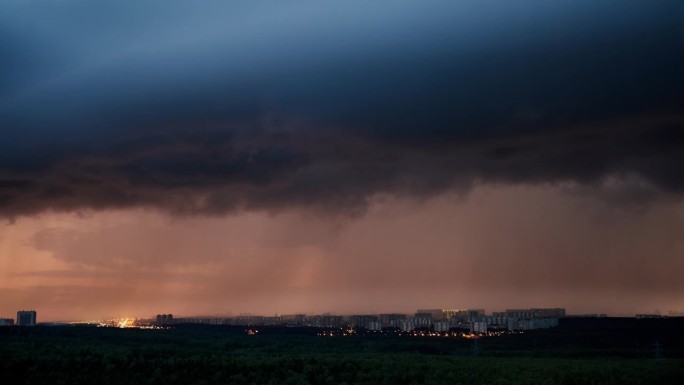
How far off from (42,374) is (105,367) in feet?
23.1

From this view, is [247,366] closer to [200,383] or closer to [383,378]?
[200,383]

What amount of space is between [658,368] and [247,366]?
51.5m

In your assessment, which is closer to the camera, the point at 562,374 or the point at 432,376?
the point at 432,376

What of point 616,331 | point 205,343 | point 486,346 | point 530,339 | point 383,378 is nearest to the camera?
point 383,378

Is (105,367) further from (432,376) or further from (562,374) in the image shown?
(562,374)

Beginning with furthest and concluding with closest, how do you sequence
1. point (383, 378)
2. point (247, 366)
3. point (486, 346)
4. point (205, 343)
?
point (486, 346), point (205, 343), point (247, 366), point (383, 378)

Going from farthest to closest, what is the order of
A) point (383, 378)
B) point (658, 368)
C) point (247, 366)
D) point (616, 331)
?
point (616, 331) → point (658, 368) → point (247, 366) → point (383, 378)

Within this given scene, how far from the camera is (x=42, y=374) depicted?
57250 mm

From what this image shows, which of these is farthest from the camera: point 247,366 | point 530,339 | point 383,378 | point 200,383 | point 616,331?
point 616,331

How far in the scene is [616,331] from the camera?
189 metres

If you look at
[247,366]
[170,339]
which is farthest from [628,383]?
[170,339]

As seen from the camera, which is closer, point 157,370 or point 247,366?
point 157,370

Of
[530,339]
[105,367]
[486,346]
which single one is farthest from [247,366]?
[530,339]

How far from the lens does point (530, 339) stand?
171875 mm
